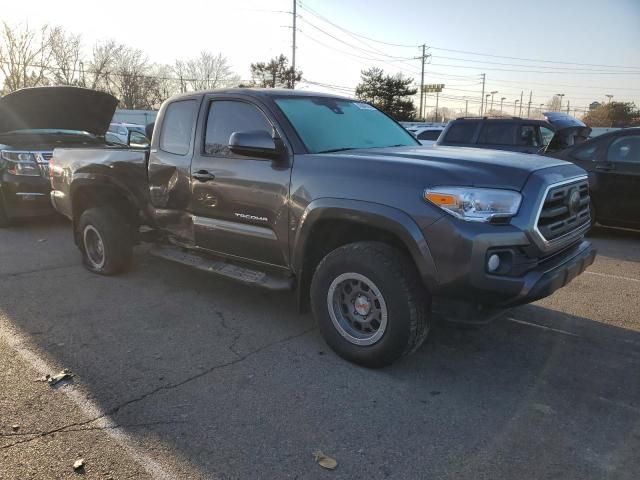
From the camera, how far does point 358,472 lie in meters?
2.56

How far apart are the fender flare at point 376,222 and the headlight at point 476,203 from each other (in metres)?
0.24

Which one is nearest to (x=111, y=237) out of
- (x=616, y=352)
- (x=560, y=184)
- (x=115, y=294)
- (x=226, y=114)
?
(x=115, y=294)

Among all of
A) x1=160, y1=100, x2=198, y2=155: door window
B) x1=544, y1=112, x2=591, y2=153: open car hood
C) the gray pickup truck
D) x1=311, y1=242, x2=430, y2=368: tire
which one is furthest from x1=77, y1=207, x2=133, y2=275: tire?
x1=544, y1=112, x2=591, y2=153: open car hood

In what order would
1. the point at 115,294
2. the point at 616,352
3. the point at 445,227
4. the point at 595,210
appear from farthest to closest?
1. the point at 595,210
2. the point at 115,294
3. the point at 616,352
4. the point at 445,227

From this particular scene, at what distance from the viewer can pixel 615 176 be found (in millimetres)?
7789

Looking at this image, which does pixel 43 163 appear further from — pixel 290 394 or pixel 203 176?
pixel 290 394

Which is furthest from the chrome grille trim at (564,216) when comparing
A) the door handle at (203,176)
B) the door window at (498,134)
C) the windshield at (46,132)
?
the windshield at (46,132)

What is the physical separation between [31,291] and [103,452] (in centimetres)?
323

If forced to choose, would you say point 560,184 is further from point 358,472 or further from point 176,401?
point 176,401

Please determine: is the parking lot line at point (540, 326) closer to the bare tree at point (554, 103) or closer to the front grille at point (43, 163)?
the front grille at point (43, 163)

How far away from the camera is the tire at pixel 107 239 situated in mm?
5609

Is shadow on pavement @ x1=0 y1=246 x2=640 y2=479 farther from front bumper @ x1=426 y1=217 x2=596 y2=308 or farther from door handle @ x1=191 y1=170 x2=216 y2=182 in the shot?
door handle @ x1=191 y1=170 x2=216 y2=182

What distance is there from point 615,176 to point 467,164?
18.5 feet

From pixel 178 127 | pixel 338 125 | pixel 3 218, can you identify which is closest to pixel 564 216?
pixel 338 125
